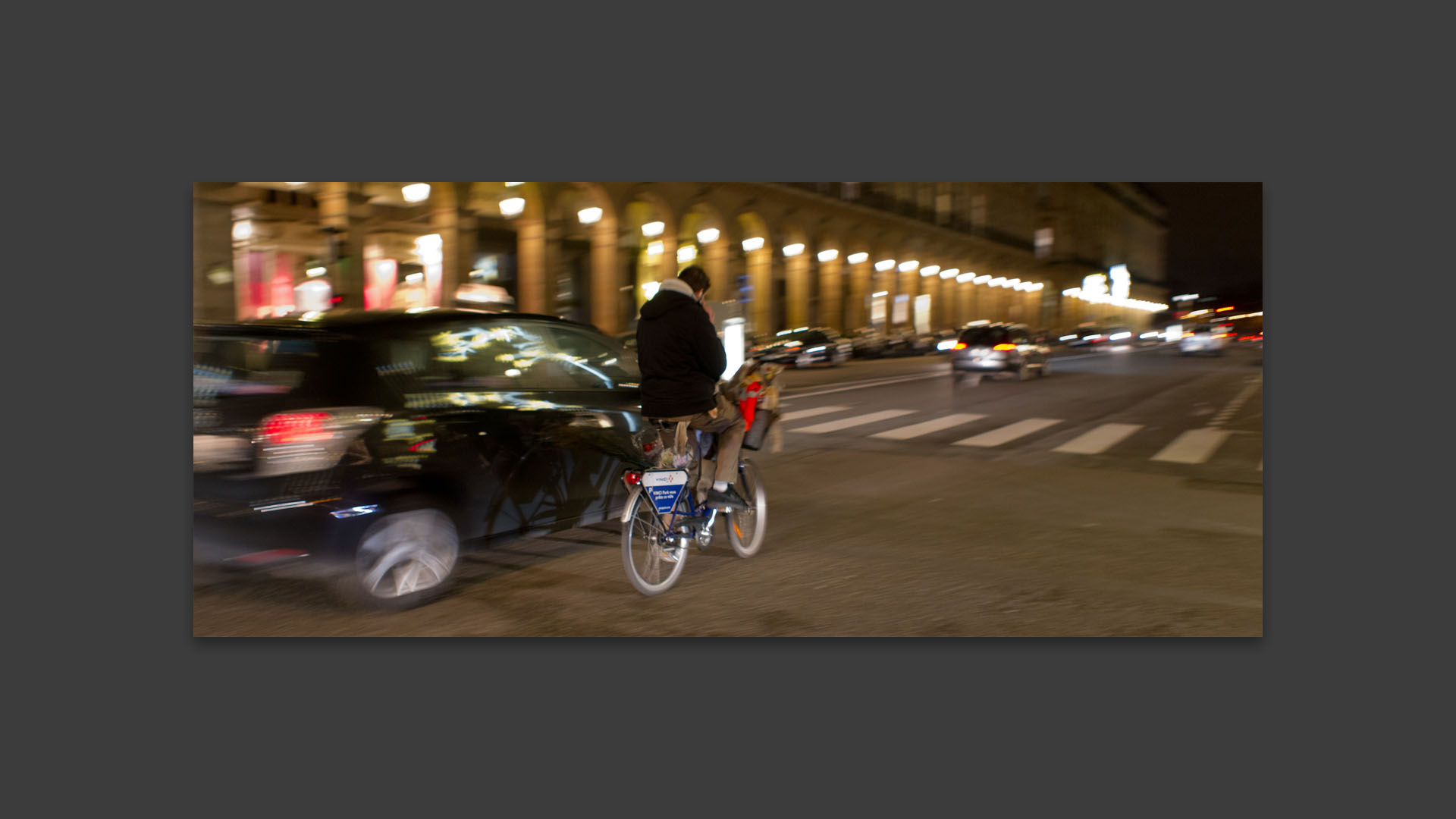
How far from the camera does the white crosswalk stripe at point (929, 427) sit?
12.9 meters

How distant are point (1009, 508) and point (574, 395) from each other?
3.57 metres

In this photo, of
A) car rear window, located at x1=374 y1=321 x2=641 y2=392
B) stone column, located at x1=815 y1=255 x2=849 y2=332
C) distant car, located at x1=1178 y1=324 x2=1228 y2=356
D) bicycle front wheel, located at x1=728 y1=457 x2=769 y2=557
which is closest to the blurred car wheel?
car rear window, located at x1=374 y1=321 x2=641 y2=392

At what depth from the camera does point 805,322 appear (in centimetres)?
1030

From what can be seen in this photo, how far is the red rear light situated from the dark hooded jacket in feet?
5.53

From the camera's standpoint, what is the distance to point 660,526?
607 centimetres

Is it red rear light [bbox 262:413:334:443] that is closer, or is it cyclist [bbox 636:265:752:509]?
red rear light [bbox 262:413:334:443]

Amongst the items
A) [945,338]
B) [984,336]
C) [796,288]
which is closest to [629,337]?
[796,288]

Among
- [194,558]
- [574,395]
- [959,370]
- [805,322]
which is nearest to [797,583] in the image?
[574,395]

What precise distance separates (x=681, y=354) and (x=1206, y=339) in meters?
4.16

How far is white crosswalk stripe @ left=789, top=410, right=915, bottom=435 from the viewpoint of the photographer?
44.5 ft

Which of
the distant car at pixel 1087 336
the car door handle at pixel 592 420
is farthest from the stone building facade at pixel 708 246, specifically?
the car door handle at pixel 592 420

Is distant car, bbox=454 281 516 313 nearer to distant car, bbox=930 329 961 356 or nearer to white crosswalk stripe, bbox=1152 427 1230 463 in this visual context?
distant car, bbox=930 329 961 356

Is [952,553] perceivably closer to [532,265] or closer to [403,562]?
[403,562]

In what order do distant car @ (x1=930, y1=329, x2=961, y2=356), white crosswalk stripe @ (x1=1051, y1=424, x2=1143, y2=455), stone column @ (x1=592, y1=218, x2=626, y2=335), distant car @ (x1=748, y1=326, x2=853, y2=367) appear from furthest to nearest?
white crosswalk stripe @ (x1=1051, y1=424, x2=1143, y2=455) → distant car @ (x1=930, y1=329, x2=961, y2=356) → distant car @ (x1=748, y1=326, x2=853, y2=367) → stone column @ (x1=592, y1=218, x2=626, y2=335)
